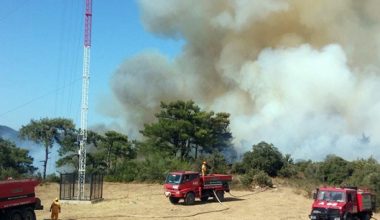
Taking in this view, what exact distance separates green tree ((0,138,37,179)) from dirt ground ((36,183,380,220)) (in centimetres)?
1650

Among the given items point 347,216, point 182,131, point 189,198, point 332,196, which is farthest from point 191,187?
point 182,131

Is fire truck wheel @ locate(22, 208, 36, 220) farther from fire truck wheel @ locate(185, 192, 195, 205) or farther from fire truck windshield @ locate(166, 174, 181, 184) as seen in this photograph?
fire truck wheel @ locate(185, 192, 195, 205)

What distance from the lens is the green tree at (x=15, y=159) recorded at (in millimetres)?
62844

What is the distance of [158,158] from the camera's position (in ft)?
198

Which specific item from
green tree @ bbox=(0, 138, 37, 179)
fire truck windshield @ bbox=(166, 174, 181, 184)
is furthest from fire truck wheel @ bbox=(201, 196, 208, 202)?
green tree @ bbox=(0, 138, 37, 179)

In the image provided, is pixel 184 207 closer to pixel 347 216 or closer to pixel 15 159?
pixel 347 216

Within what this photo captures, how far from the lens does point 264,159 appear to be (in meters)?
61.9

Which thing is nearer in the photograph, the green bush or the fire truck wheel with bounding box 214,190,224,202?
the fire truck wheel with bounding box 214,190,224,202

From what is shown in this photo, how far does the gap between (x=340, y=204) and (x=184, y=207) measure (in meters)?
10.8

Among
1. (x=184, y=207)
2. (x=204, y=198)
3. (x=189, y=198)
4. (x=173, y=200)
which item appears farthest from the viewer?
(x=204, y=198)

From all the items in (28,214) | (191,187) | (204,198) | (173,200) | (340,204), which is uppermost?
(191,187)

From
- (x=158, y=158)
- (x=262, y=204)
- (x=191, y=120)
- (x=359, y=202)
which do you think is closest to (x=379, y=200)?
(x=262, y=204)

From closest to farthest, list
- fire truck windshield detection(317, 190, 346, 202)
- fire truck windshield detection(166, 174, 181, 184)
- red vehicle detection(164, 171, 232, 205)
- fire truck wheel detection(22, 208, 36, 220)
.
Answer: fire truck wheel detection(22, 208, 36, 220), fire truck windshield detection(317, 190, 346, 202), red vehicle detection(164, 171, 232, 205), fire truck windshield detection(166, 174, 181, 184)

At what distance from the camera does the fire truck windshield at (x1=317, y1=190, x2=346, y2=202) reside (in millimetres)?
28625
